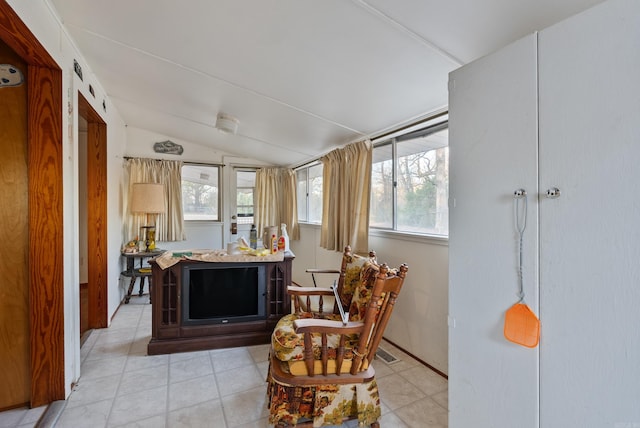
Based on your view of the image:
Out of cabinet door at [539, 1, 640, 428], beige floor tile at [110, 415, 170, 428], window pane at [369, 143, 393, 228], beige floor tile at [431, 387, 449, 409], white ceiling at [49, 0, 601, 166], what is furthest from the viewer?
window pane at [369, 143, 393, 228]

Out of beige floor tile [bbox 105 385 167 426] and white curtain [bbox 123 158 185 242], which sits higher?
white curtain [bbox 123 158 185 242]

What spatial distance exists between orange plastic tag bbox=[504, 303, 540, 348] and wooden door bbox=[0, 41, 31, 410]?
2479 millimetres

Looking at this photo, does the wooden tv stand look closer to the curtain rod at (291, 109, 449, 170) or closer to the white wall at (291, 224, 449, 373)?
the white wall at (291, 224, 449, 373)

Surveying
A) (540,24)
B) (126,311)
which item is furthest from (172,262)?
(540,24)

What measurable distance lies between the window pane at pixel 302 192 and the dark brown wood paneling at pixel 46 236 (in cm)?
326

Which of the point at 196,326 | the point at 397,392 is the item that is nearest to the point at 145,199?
the point at 196,326

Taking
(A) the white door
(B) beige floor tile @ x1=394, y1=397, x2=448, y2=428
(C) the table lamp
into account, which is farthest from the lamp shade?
(B) beige floor tile @ x1=394, y1=397, x2=448, y2=428

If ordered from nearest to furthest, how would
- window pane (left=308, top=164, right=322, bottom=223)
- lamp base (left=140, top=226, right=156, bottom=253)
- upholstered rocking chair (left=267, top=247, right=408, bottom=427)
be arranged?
upholstered rocking chair (left=267, top=247, right=408, bottom=427), lamp base (left=140, top=226, right=156, bottom=253), window pane (left=308, top=164, right=322, bottom=223)

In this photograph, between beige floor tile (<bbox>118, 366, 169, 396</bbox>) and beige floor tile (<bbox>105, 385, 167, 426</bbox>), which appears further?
beige floor tile (<bbox>118, 366, 169, 396</bbox>)

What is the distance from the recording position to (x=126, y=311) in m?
3.47

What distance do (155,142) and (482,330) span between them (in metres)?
4.80

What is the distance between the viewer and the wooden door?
5.63 ft

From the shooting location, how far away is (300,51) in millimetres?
1766

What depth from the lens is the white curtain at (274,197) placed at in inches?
194
